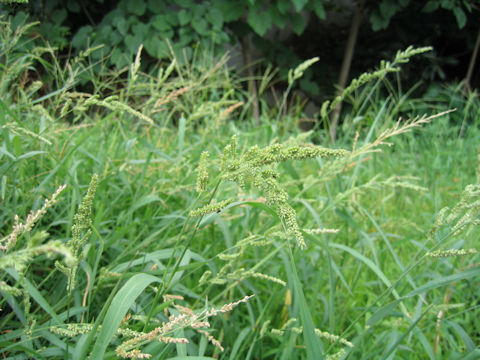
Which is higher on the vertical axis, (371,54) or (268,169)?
(268,169)

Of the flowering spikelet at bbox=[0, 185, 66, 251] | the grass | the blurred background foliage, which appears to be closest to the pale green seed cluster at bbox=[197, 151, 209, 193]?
the grass

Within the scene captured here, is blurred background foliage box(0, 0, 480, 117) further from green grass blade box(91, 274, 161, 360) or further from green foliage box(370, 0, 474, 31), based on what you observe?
green grass blade box(91, 274, 161, 360)

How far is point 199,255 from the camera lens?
1263 mm

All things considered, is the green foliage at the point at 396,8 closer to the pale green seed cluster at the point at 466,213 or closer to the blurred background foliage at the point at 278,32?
the blurred background foliage at the point at 278,32

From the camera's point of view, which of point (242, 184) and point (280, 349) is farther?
point (280, 349)

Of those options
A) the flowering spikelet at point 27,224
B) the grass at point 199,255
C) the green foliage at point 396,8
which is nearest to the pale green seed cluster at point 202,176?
the grass at point 199,255

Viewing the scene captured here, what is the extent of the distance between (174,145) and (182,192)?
84 centimetres

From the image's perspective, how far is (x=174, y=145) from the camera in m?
2.38

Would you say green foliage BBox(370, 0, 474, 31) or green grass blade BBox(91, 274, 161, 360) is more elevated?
green foliage BBox(370, 0, 474, 31)

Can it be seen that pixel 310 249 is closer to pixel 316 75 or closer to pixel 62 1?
pixel 62 1

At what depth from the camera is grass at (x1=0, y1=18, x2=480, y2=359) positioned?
2.39ft

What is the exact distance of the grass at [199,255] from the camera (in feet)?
2.39

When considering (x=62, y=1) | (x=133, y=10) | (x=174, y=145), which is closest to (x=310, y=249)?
(x=174, y=145)

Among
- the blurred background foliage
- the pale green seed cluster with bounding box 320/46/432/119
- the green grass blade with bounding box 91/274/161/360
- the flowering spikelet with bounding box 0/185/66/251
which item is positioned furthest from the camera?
the blurred background foliage
